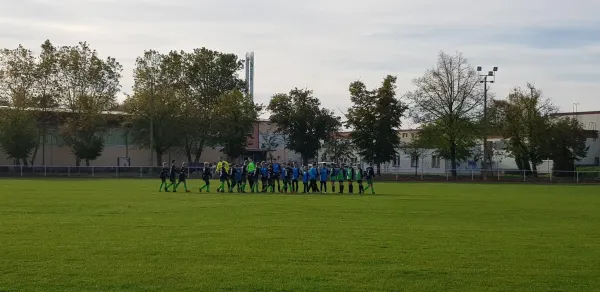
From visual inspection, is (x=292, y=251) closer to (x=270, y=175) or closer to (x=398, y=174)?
(x=270, y=175)

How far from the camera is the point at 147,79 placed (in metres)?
72.8

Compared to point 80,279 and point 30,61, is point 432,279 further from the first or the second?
point 30,61

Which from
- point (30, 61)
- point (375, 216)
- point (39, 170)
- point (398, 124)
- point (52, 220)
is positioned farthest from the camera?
point (398, 124)

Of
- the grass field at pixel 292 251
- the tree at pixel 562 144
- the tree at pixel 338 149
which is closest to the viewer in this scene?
the grass field at pixel 292 251

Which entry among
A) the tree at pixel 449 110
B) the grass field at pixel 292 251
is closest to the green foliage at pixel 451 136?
the tree at pixel 449 110

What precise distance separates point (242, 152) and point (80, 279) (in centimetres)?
6749

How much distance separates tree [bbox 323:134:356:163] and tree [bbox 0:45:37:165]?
32.9 meters

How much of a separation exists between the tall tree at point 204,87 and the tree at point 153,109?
226 centimetres

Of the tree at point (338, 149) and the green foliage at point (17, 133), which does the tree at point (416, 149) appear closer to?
the tree at point (338, 149)

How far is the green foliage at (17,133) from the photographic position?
216 feet

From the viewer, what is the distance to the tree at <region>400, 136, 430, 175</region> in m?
72.3

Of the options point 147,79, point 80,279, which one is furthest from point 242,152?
point 80,279

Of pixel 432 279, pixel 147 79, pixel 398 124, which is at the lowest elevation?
pixel 432 279

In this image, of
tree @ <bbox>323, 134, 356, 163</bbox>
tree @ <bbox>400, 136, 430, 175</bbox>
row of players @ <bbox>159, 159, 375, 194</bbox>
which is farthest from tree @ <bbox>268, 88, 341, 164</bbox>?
row of players @ <bbox>159, 159, 375, 194</bbox>
